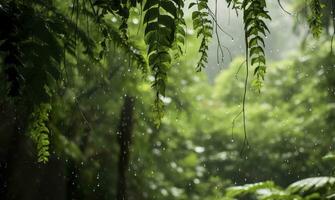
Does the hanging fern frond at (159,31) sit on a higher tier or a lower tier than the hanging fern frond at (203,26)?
lower

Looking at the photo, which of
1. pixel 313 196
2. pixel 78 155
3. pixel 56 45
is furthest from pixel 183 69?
pixel 56 45

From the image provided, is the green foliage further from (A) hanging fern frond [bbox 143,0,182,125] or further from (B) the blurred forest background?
(A) hanging fern frond [bbox 143,0,182,125]

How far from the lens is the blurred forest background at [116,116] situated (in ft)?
4.05

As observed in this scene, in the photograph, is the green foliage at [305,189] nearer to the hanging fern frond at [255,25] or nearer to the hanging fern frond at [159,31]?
the hanging fern frond at [255,25]

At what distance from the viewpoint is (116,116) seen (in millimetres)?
5070

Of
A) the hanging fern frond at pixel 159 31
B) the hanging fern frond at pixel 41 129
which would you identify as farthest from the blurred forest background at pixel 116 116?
the hanging fern frond at pixel 159 31

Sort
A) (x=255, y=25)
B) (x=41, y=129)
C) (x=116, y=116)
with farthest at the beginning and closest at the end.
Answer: (x=116, y=116) → (x=41, y=129) → (x=255, y=25)

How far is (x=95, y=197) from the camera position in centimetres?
436

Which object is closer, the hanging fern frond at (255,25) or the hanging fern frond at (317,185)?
the hanging fern frond at (255,25)

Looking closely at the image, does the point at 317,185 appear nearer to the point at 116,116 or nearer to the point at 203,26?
the point at 203,26

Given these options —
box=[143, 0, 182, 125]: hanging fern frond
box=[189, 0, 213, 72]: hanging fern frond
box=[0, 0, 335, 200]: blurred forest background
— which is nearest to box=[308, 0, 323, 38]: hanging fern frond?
box=[0, 0, 335, 200]: blurred forest background

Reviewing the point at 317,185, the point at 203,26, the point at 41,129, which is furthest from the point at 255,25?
the point at 317,185

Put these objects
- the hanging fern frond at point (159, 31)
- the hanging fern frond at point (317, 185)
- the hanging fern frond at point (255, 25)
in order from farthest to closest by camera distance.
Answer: the hanging fern frond at point (317, 185)
the hanging fern frond at point (255, 25)
the hanging fern frond at point (159, 31)

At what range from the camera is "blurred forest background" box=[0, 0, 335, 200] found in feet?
4.05
